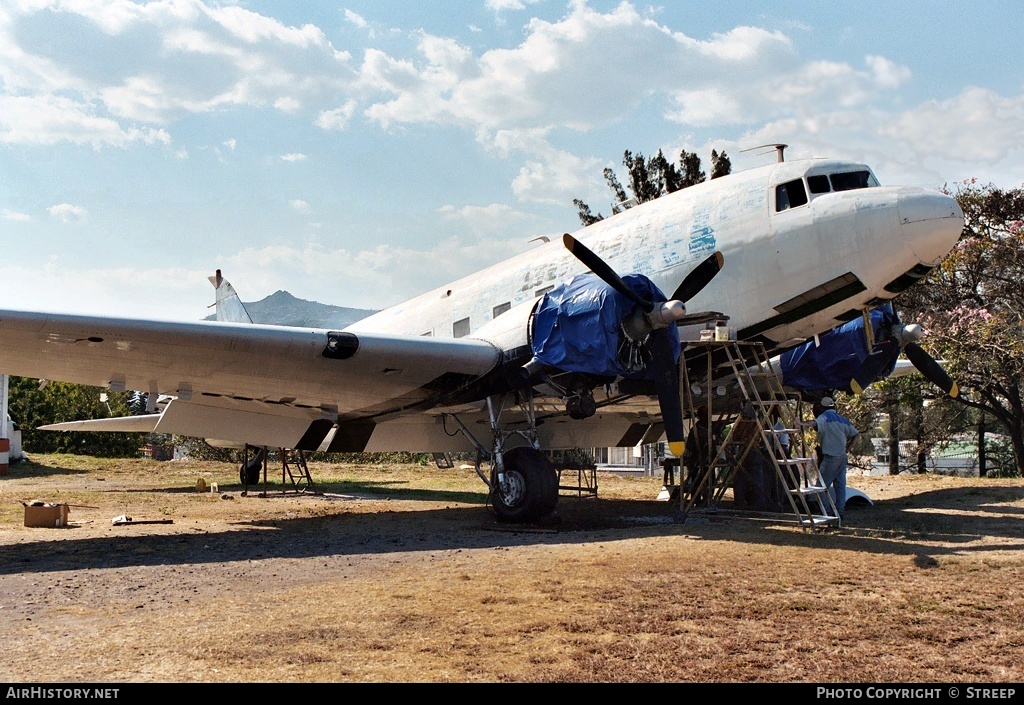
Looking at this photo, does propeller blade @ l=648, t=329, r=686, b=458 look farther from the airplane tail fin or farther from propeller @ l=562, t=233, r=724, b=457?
the airplane tail fin

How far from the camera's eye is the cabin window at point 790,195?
12.6 meters

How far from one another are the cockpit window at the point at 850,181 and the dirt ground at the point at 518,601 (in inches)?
203

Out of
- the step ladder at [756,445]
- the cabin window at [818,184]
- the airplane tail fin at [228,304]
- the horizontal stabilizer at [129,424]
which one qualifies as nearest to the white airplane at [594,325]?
the cabin window at [818,184]

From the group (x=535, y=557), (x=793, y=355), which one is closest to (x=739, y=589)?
(x=535, y=557)

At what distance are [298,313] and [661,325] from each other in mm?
26541

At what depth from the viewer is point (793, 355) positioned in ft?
58.1

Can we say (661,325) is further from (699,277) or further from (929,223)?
(929,223)

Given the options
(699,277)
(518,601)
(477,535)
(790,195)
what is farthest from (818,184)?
(518,601)

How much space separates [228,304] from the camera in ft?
82.7

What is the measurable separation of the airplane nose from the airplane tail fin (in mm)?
18781

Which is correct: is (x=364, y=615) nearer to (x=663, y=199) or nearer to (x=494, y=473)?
(x=494, y=473)

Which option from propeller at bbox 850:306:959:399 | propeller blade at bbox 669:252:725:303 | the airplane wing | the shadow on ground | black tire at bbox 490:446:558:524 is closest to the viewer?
the shadow on ground

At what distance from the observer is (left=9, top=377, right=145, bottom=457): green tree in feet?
148

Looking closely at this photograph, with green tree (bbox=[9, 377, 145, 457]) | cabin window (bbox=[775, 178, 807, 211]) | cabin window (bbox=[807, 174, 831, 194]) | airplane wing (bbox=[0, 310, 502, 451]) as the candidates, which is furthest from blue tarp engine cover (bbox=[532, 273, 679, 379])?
green tree (bbox=[9, 377, 145, 457])
